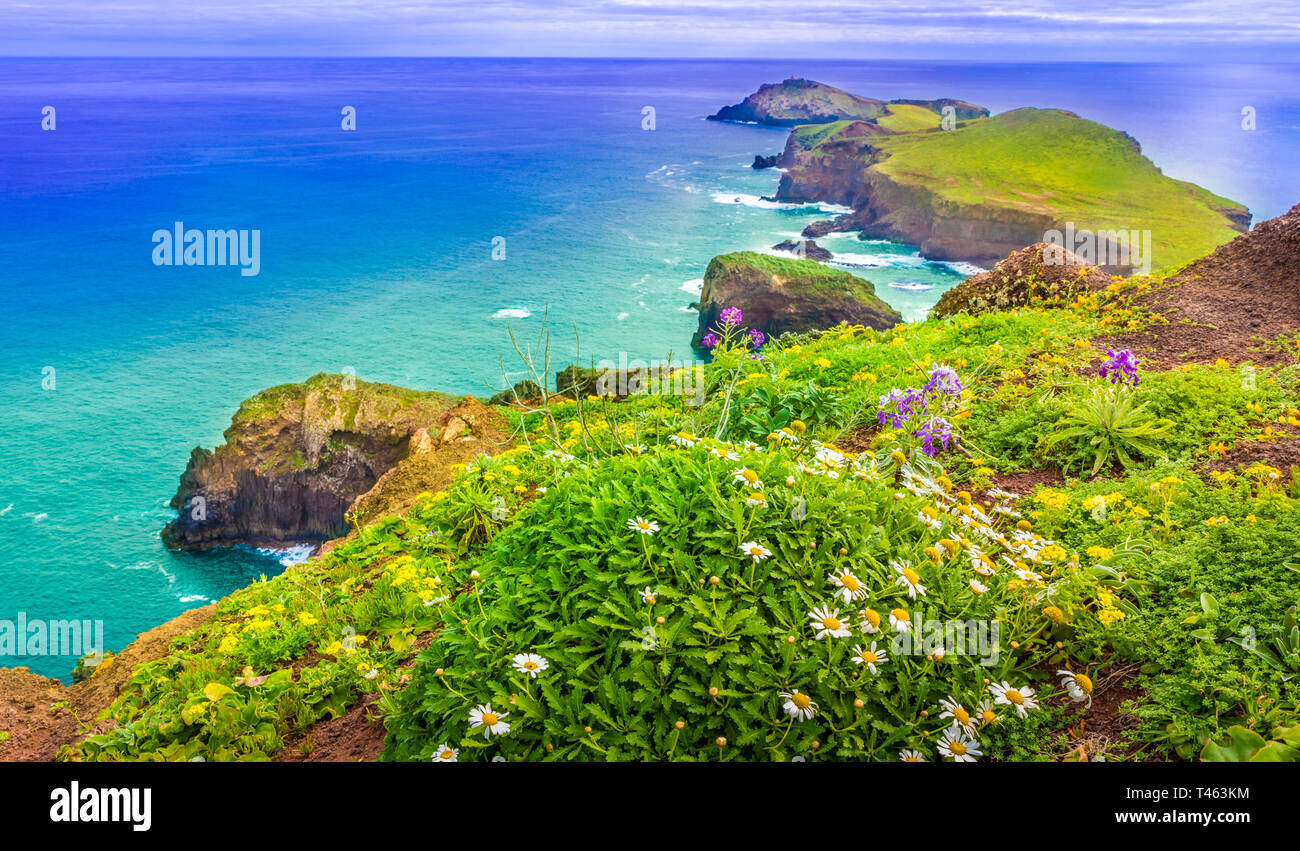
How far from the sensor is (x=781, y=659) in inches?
140

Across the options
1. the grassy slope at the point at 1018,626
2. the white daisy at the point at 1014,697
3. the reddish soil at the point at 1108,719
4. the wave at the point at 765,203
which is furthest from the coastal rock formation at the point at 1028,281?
the wave at the point at 765,203

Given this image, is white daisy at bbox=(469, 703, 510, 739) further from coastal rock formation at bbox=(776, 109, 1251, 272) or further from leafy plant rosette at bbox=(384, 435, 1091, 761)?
coastal rock formation at bbox=(776, 109, 1251, 272)

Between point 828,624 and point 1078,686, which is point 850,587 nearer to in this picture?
point 828,624

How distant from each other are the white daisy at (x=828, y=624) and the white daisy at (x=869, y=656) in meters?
0.09

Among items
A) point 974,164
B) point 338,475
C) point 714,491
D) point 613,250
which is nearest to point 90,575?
point 338,475

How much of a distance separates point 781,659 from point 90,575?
47081mm

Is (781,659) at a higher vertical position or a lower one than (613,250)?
lower

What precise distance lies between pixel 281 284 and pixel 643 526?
102883mm

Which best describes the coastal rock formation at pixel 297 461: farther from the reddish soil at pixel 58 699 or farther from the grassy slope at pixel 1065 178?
the grassy slope at pixel 1065 178

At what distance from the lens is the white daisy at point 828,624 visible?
3484 mm

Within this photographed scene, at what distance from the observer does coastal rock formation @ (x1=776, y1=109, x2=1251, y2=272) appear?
293 feet

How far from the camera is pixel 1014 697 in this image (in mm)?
3654
